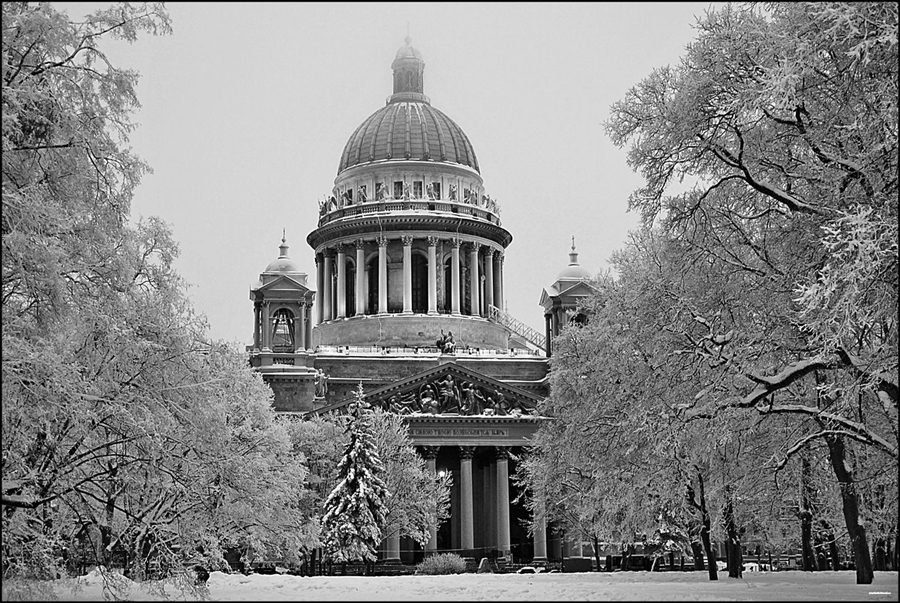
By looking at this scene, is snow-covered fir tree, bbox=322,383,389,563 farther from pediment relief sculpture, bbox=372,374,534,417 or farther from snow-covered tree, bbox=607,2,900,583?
snow-covered tree, bbox=607,2,900,583

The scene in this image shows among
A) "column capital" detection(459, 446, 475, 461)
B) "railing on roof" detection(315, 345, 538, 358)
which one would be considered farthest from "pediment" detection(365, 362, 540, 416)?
"railing on roof" detection(315, 345, 538, 358)

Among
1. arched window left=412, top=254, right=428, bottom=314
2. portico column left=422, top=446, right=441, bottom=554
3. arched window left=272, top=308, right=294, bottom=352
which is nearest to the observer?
portico column left=422, top=446, right=441, bottom=554

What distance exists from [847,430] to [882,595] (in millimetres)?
3094

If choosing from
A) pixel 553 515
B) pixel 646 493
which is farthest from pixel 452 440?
pixel 646 493

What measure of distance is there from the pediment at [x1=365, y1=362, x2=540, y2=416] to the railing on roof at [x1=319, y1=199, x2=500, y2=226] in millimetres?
22884

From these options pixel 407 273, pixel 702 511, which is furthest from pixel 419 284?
pixel 702 511

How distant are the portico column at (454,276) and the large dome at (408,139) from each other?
7128 millimetres

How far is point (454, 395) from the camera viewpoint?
74625mm

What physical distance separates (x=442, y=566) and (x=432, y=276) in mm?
39282

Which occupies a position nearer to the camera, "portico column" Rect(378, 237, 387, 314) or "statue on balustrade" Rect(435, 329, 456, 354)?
"statue on balustrade" Rect(435, 329, 456, 354)

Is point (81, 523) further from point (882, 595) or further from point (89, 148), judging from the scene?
point (882, 595)

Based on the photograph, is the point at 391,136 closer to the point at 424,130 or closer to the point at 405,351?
the point at 424,130

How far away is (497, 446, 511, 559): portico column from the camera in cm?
7531

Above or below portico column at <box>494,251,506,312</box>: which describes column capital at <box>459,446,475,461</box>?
below
